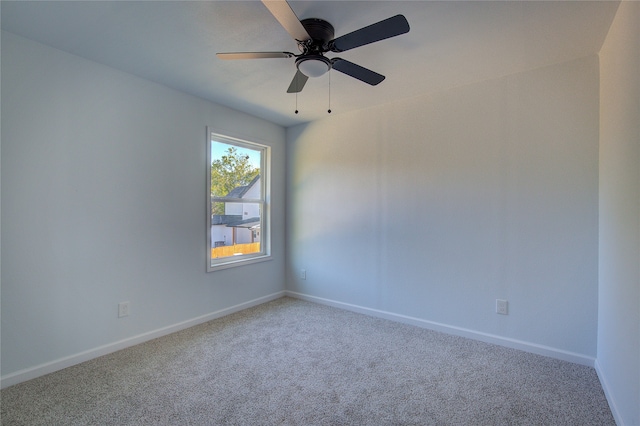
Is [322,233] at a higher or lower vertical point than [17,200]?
lower

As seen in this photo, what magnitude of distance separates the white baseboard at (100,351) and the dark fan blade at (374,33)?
2847 millimetres

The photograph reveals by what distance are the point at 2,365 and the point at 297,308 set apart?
2509 millimetres

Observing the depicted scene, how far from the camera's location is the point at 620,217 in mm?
1763

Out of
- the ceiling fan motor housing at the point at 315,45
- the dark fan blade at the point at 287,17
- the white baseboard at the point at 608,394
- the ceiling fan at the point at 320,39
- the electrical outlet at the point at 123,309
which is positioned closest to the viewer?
the dark fan blade at the point at 287,17

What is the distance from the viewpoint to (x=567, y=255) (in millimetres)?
2373

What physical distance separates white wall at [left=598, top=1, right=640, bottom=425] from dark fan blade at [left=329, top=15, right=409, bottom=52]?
45.3 inches

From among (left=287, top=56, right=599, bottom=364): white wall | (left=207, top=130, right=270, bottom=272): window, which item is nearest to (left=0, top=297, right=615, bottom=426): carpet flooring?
(left=287, top=56, right=599, bottom=364): white wall

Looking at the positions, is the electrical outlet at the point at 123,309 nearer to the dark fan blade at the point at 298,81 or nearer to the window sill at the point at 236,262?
the window sill at the point at 236,262

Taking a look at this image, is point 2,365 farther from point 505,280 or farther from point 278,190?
point 505,280

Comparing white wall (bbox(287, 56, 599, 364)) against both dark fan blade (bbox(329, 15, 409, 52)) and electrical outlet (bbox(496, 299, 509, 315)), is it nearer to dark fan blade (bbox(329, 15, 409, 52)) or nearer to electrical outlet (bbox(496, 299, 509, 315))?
electrical outlet (bbox(496, 299, 509, 315))

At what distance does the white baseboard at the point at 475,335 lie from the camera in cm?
235

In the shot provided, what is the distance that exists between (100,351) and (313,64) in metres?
2.78

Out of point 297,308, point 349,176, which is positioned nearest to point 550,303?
point 349,176

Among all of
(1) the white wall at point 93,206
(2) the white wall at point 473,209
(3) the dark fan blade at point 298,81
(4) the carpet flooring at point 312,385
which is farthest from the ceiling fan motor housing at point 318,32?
(4) the carpet flooring at point 312,385
